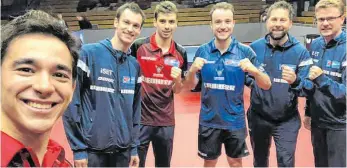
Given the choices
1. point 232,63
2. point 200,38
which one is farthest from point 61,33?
point 200,38

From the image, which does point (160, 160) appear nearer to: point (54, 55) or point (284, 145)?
point (284, 145)

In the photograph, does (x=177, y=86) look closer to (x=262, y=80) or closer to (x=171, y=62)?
(x=171, y=62)

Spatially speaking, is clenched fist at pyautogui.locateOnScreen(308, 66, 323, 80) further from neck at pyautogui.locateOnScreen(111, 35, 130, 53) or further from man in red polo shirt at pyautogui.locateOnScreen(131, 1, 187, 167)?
neck at pyautogui.locateOnScreen(111, 35, 130, 53)

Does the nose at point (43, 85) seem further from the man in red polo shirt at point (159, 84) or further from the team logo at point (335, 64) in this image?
the team logo at point (335, 64)

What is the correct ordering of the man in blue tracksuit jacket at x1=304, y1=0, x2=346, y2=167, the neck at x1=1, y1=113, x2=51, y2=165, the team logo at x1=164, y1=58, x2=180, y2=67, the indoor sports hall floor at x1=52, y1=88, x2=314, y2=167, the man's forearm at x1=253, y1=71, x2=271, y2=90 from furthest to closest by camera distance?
the indoor sports hall floor at x1=52, y1=88, x2=314, y2=167, the team logo at x1=164, y1=58, x2=180, y2=67, the man in blue tracksuit jacket at x1=304, y1=0, x2=346, y2=167, the man's forearm at x1=253, y1=71, x2=271, y2=90, the neck at x1=1, y1=113, x2=51, y2=165

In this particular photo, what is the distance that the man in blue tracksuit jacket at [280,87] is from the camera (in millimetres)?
3391

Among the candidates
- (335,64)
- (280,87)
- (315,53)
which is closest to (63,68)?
(280,87)

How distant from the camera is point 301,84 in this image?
130 inches

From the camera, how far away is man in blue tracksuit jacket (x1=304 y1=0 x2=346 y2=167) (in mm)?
3293

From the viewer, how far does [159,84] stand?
11.7ft

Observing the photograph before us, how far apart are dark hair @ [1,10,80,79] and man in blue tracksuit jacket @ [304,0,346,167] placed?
2.38 m

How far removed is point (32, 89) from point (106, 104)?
173 centimetres

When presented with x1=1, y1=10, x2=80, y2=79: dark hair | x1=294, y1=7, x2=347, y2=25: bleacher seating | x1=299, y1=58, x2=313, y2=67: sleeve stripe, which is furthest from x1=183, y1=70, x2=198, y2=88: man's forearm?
x1=294, y1=7, x2=347, y2=25: bleacher seating

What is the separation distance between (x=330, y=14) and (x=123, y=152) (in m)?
1.96
